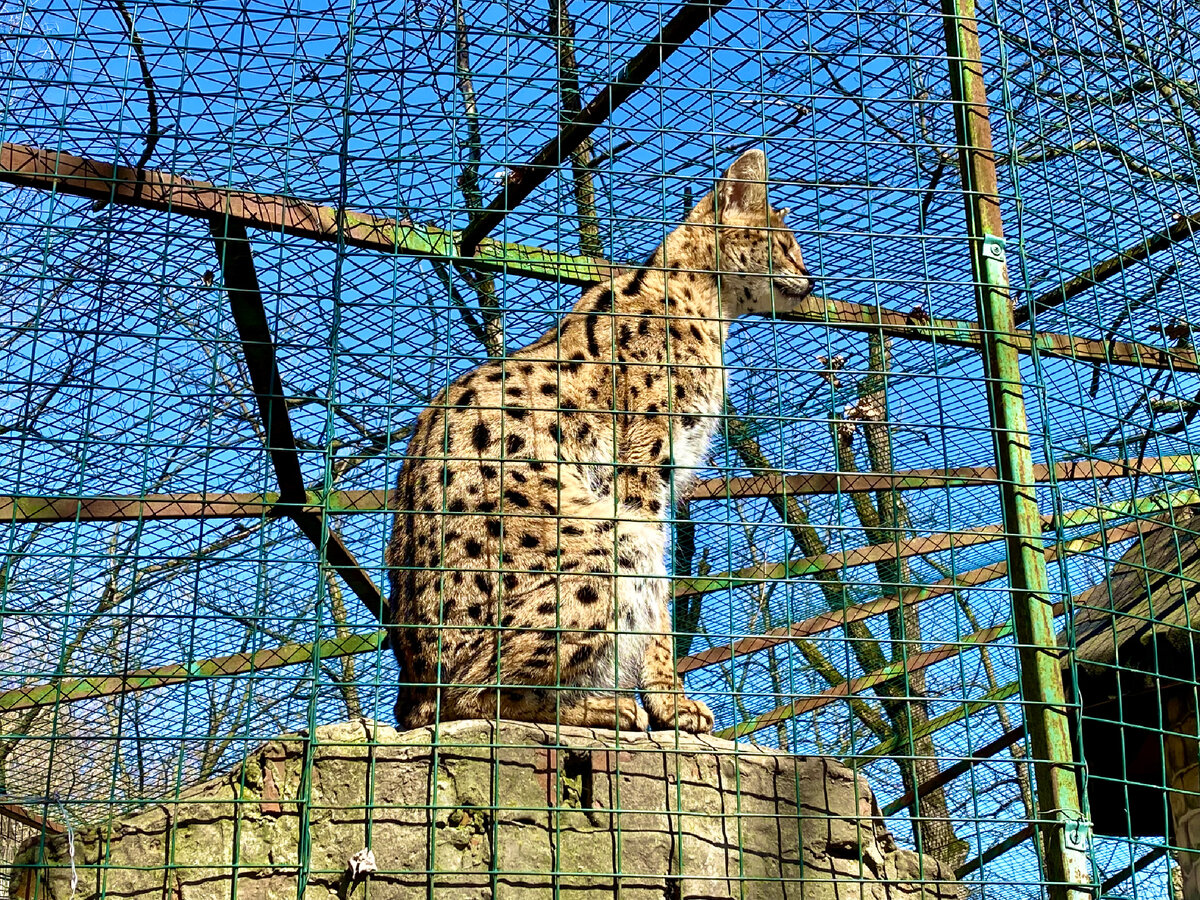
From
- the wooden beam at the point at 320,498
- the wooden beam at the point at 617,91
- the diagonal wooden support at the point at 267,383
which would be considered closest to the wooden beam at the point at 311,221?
the diagonal wooden support at the point at 267,383

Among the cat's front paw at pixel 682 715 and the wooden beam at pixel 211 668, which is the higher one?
the wooden beam at pixel 211 668

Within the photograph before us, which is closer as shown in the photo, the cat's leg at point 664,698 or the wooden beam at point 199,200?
the wooden beam at point 199,200

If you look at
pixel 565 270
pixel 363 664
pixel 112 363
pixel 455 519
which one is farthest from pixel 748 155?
pixel 363 664

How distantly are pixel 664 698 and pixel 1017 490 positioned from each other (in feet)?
5.89

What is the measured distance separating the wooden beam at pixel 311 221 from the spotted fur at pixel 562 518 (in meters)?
0.48

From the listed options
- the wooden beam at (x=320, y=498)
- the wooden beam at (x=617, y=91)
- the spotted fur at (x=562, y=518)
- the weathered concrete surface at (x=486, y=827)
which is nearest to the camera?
the weathered concrete surface at (x=486, y=827)

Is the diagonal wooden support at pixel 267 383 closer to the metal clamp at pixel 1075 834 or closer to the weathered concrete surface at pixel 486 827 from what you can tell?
the weathered concrete surface at pixel 486 827

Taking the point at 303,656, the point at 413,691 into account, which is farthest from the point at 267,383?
the point at 303,656

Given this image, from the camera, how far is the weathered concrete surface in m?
4.07

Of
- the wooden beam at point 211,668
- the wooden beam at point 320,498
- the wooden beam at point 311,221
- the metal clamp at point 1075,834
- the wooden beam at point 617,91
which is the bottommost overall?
the metal clamp at point 1075,834

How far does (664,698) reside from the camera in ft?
18.2

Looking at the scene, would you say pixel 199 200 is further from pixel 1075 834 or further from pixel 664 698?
pixel 1075 834

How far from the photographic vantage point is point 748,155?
5.82m

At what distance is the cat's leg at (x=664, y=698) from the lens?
5344mm
